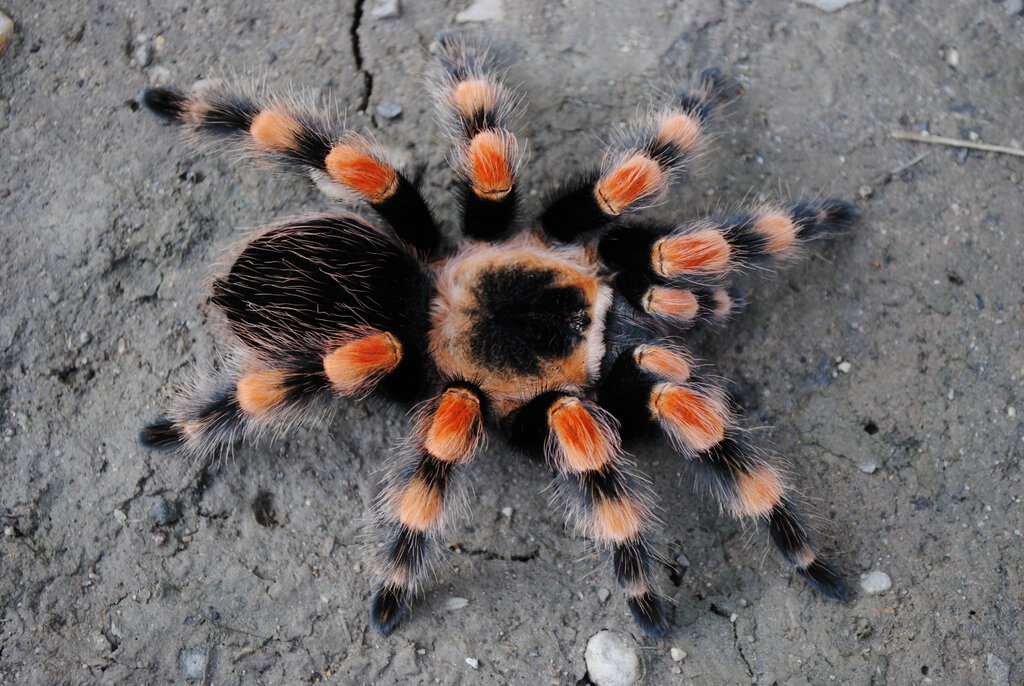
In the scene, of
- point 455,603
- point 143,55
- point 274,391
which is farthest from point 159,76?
point 455,603

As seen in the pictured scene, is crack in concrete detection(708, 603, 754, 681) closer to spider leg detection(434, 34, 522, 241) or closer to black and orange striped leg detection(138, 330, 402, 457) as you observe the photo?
black and orange striped leg detection(138, 330, 402, 457)

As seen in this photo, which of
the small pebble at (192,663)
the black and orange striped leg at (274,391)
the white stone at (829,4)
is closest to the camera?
the black and orange striped leg at (274,391)

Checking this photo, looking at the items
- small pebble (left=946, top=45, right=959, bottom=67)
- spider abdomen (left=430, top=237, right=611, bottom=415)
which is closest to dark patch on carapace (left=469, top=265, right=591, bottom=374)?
spider abdomen (left=430, top=237, right=611, bottom=415)

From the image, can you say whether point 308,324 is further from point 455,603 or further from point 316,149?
point 455,603

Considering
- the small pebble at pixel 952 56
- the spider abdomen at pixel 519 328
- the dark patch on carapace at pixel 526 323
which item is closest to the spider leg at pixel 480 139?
the spider abdomen at pixel 519 328

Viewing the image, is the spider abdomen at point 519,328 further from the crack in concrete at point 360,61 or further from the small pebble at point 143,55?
the small pebble at point 143,55

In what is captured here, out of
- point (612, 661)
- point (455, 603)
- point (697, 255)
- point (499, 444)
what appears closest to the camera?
point (697, 255)
